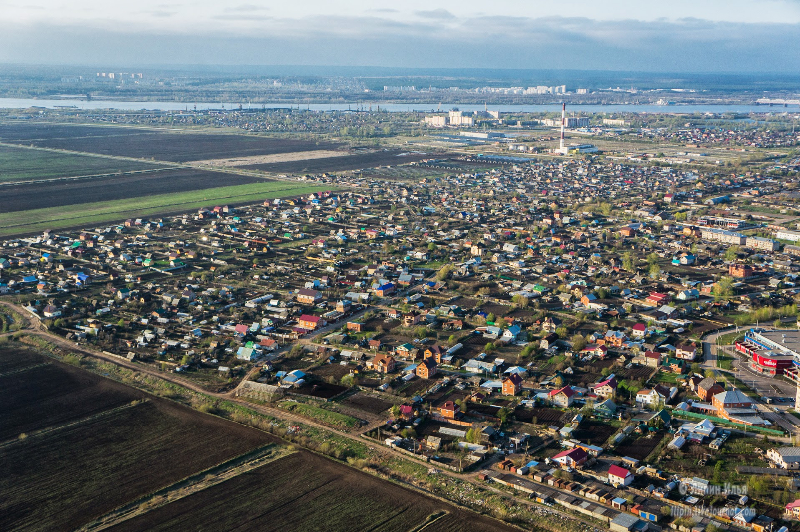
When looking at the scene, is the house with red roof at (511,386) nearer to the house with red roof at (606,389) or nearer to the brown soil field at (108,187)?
the house with red roof at (606,389)

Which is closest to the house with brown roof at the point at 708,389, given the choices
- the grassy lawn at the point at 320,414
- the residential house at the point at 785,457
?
the residential house at the point at 785,457

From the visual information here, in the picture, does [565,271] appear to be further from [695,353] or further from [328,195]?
[328,195]

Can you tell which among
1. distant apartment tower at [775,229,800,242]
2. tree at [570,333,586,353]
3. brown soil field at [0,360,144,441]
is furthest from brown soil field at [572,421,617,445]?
distant apartment tower at [775,229,800,242]

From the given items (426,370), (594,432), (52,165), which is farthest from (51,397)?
(52,165)

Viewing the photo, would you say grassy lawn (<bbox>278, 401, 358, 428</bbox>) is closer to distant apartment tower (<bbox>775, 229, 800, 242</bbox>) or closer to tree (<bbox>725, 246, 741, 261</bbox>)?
tree (<bbox>725, 246, 741, 261</bbox>)

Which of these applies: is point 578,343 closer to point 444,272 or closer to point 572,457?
point 572,457
